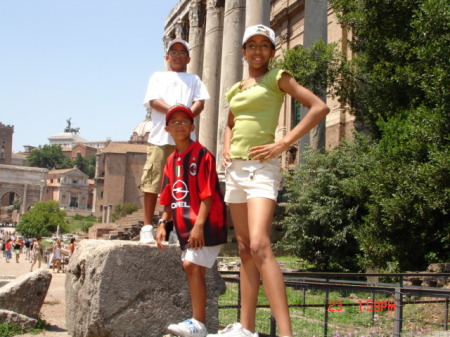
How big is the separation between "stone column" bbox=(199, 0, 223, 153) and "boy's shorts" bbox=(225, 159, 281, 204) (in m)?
19.1

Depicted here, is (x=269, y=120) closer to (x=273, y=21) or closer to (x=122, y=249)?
(x=122, y=249)

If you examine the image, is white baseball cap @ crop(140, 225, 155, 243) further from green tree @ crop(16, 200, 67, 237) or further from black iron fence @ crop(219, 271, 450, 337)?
green tree @ crop(16, 200, 67, 237)

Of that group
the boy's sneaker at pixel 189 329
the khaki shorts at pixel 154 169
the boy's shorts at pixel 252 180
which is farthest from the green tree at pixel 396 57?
the boy's sneaker at pixel 189 329

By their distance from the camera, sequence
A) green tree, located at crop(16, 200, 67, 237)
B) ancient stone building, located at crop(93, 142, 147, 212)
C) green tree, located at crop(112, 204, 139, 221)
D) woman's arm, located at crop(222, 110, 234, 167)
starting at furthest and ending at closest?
ancient stone building, located at crop(93, 142, 147, 212) → green tree, located at crop(16, 200, 67, 237) → green tree, located at crop(112, 204, 139, 221) → woman's arm, located at crop(222, 110, 234, 167)

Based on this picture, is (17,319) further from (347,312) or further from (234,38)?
(234,38)

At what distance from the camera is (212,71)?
25094 mm

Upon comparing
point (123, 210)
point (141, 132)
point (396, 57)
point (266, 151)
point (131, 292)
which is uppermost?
point (141, 132)

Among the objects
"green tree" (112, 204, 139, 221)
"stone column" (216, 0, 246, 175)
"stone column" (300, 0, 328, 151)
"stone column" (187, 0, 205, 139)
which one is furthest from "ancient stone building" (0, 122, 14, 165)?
"stone column" (300, 0, 328, 151)

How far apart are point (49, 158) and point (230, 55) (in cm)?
14410

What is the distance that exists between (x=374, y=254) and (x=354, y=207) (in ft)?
5.30

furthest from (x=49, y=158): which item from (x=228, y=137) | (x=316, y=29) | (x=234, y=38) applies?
(x=228, y=137)

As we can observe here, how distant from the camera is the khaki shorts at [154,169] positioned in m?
6.34

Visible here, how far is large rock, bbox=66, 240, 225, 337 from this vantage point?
5.41 meters

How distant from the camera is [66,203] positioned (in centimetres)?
12900
